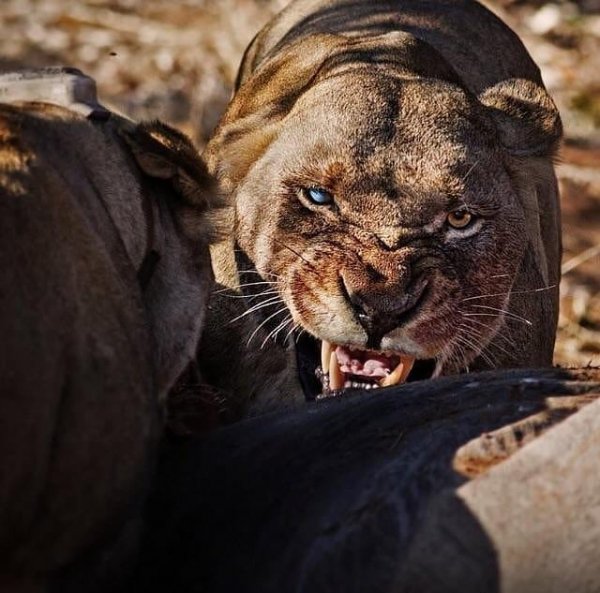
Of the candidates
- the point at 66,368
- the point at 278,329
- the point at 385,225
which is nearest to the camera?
the point at 66,368

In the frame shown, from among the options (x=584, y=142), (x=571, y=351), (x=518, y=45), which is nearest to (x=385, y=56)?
(x=518, y=45)

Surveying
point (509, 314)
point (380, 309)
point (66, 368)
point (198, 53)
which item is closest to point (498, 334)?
point (509, 314)

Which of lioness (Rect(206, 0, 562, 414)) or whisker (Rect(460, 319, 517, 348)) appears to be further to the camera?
whisker (Rect(460, 319, 517, 348))

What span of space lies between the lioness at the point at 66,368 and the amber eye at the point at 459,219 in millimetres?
1338

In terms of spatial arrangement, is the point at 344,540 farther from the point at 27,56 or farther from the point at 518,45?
the point at 27,56

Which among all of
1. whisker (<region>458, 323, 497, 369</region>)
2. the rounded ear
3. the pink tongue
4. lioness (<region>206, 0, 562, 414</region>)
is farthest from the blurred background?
the pink tongue

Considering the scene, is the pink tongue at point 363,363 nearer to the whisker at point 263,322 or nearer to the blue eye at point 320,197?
the whisker at point 263,322

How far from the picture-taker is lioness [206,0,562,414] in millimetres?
4027

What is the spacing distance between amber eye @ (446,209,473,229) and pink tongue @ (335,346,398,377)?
0.41 m

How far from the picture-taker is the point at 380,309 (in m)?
3.85

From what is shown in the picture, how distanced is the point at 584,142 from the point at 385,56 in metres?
4.09

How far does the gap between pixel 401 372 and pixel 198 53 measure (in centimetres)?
572

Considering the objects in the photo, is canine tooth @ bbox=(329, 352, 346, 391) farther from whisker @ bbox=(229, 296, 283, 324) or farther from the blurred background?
the blurred background

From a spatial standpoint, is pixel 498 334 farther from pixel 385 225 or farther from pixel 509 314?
pixel 385 225
